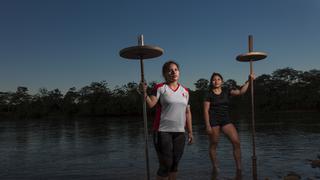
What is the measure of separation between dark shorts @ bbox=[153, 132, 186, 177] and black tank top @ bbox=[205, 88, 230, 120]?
187 cm

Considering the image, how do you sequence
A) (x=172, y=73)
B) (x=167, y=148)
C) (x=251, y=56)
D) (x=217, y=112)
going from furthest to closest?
(x=217, y=112)
(x=251, y=56)
(x=172, y=73)
(x=167, y=148)

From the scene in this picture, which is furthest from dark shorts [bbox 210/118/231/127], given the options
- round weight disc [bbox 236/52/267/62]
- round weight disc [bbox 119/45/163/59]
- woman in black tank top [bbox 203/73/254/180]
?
round weight disc [bbox 119/45/163/59]

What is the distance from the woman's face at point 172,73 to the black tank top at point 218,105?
1.85m

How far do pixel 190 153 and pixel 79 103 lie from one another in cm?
12527

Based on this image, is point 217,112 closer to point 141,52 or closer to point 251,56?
point 251,56

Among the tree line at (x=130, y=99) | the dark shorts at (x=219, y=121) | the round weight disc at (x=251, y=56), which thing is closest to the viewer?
the round weight disc at (x=251, y=56)

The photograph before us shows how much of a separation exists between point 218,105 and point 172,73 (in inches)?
82.3

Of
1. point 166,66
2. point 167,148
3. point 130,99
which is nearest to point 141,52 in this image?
point 166,66

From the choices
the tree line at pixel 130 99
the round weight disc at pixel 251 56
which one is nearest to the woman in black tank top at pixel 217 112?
the round weight disc at pixel 251 56

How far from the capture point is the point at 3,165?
13125mm

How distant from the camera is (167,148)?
574cm

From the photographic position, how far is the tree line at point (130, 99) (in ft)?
351

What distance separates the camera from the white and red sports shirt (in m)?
5.80

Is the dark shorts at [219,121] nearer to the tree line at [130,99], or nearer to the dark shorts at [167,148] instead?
the dark shorts at [167,148]
